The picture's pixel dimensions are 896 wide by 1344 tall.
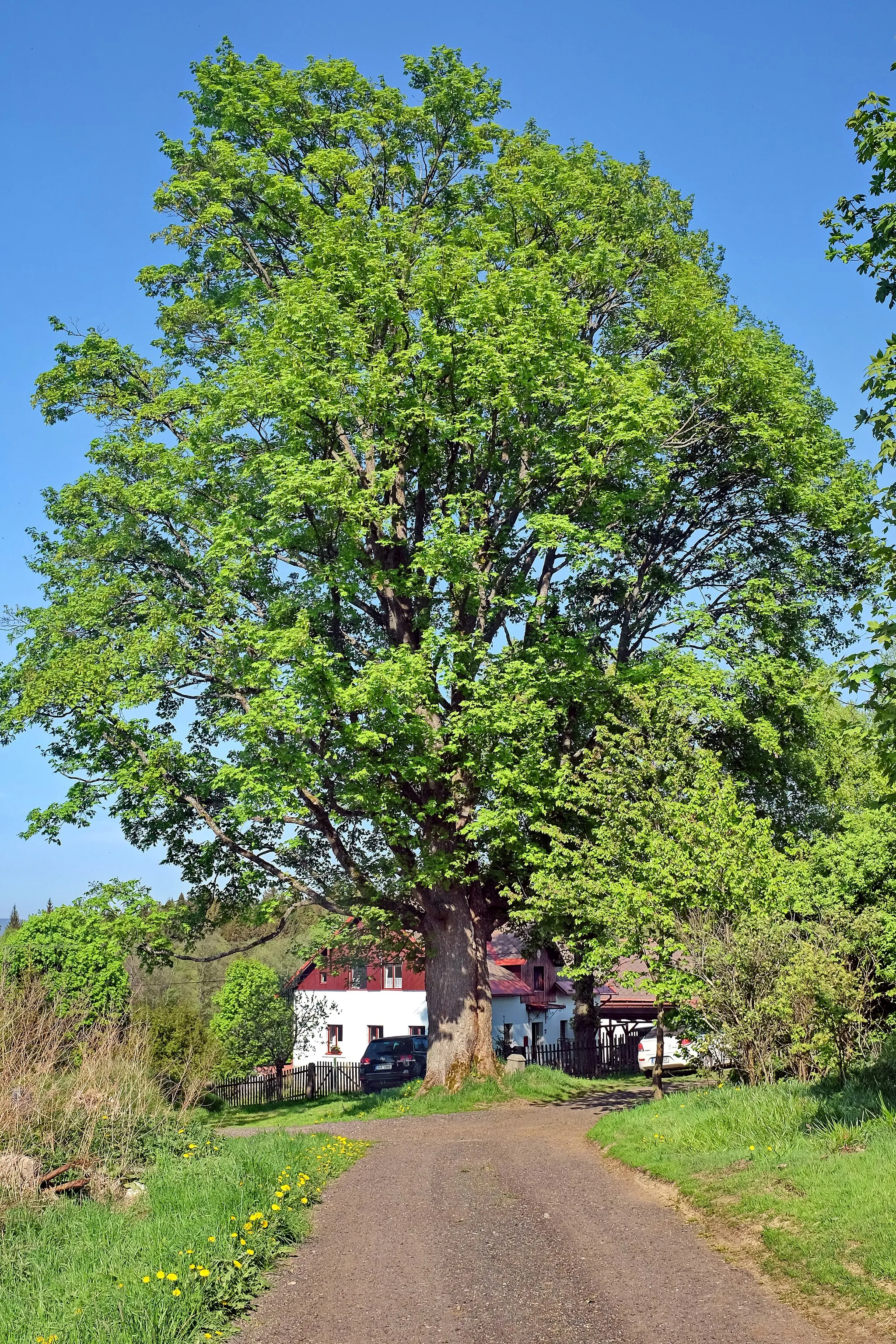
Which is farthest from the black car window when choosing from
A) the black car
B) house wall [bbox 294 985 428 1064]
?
house wall [bbox 294 985 428 1064]

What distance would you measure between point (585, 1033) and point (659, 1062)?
41.1 feet

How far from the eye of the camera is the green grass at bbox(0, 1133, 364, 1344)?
726 cm

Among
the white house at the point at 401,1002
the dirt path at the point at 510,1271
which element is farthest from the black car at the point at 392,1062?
the dirt path at the point at 510,1271

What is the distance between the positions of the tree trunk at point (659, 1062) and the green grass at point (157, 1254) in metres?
7.31

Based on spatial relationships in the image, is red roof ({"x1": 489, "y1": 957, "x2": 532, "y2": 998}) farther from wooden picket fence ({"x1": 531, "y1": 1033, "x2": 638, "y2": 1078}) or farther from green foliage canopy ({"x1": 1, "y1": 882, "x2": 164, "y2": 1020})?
green foliage canopy ({"x1": 1, "y1": 882, "x2": 164, "y2": 1020})

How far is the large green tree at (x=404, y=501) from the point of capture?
1995 cm

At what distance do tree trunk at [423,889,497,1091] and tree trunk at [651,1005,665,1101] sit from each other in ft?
13.0

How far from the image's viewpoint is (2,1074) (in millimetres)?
11125

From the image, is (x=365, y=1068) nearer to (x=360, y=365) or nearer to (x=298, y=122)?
(x=360, y=365)

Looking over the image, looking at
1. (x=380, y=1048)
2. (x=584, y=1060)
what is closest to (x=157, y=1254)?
(x=584, y=1060)

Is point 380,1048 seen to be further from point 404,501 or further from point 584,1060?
point 404,501

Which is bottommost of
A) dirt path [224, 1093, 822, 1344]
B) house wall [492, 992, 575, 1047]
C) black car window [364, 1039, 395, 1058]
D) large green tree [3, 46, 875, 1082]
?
dirt path [224, 1093, 822, 1344]

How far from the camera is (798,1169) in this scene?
973 cm

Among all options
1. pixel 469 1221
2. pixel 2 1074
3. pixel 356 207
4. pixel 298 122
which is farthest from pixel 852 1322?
pixel 298 122
